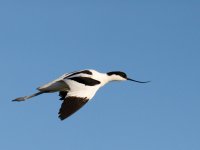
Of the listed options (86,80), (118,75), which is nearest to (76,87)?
(86,80)

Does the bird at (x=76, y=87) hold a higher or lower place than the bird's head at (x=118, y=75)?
lower

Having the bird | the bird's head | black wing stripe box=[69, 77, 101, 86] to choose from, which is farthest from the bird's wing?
the bird's head

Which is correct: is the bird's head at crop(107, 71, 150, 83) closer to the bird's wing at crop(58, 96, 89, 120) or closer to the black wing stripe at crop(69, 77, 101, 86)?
the black wing stripe at crop(69, 77, 101, 86)

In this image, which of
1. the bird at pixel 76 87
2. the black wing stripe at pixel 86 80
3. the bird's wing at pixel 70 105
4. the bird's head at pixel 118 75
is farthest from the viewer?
the bird's head at pixel 118 75

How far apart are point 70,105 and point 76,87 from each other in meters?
0.81

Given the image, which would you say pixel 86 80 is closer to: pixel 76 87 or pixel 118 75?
pixel 76 87

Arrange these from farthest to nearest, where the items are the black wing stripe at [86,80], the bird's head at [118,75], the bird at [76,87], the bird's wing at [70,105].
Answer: the bird's head at [118,75] → the black wing stripe at [86,80] → the bird at [76,87] → the bird's wing at [70,105]

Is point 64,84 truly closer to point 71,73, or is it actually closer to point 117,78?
point 71,73

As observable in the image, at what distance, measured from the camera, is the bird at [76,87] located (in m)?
12.4

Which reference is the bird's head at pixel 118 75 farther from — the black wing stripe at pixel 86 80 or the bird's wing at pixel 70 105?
the bird's wing at pixel 70 105

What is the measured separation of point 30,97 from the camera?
15.5 metres

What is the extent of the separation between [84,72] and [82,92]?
1379 mm

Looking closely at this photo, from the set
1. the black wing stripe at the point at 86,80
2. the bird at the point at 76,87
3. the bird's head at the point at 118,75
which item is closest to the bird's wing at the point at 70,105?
the bird at the point at 76,87

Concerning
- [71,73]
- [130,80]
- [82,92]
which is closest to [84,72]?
[71,73]
